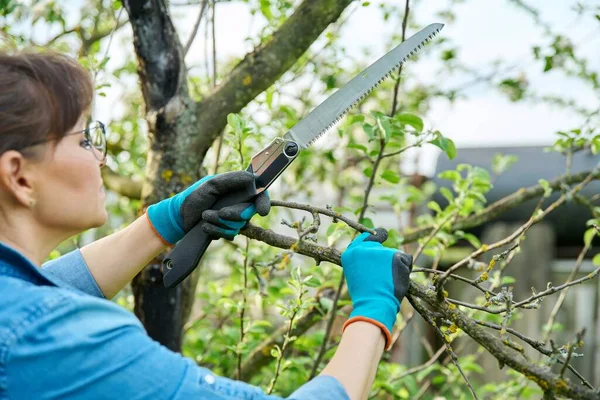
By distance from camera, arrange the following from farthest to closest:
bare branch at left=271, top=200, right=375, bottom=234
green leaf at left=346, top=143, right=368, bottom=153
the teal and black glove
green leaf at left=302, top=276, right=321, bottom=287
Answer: green leaf at left=346, top=143, right=368, bottom=153, green leaf at left=302, top=276, right=321, bottom=287, bare branch at left=271, top=200, right=375, bottom=234, the teal and black glove

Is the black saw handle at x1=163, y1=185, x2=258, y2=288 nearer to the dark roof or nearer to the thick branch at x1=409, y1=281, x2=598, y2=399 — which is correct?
the thick branch at x1=409, y1=281, x2=598, y2=399

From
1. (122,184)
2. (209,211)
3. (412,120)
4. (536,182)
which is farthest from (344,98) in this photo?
(536,182)

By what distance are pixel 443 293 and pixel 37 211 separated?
2.97ft

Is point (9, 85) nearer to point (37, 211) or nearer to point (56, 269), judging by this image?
point (37, 211)

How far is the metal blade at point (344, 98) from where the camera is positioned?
6.66 feet

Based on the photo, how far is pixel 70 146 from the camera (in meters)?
1.47

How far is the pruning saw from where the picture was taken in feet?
6.13

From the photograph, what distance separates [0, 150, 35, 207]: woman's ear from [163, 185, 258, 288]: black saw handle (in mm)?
508

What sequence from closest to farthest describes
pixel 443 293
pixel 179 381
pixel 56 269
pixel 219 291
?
pixel 179 381, pixel 443 293, pixel 56 269, pixel 219 291

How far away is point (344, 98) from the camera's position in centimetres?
210

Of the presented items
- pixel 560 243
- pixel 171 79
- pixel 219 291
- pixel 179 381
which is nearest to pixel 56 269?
pixel 179 381

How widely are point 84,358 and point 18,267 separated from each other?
0.28 meters

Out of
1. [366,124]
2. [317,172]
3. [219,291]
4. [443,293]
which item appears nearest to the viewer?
[443,293]

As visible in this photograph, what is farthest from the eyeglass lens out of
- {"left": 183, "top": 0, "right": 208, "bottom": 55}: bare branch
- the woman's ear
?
{"left": 183, "top": 0, "right": 208, "bottom": 55}: bare branch
